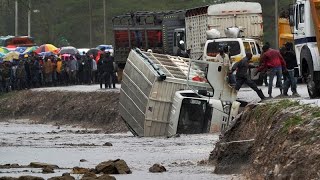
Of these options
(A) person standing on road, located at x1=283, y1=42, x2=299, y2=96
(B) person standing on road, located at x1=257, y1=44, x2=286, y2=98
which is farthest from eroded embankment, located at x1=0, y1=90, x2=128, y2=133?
(B) person standing on road, located at x1=257, y1=44, x2=286, y2=98

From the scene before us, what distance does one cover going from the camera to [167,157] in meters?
23.7

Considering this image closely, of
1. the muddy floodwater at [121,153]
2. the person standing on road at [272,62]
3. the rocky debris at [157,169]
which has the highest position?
the person standing on road at [272,62]

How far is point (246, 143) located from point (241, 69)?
544 inches

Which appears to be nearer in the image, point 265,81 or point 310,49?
point 310,49

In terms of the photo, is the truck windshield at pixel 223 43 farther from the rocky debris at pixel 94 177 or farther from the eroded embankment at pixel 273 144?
the rocky debris at pixel 94 177

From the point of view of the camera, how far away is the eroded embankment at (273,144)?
13556mm

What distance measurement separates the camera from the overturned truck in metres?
30.8

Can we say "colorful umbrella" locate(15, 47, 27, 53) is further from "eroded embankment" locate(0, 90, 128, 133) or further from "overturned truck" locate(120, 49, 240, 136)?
"overturned truck" locate(120, 49, 240, 136)

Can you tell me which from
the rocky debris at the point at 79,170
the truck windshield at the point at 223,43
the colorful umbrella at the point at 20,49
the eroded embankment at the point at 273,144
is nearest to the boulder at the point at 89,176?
the rocky debris at the point at 79,170

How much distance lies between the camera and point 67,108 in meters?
48.8

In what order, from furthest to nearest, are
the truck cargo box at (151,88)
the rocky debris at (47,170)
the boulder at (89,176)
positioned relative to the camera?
the truck cargo box at (151,88) < the rocky debris at (47,170) < the boulder at (89,176)

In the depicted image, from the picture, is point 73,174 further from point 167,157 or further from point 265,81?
point 265,81

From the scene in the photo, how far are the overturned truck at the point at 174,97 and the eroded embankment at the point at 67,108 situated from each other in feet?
20.6

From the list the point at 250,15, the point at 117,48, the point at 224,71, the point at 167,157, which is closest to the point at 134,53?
the point at 224,71
